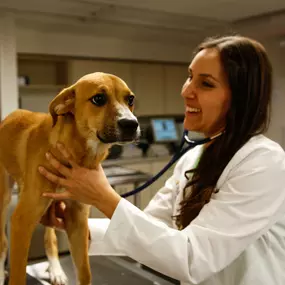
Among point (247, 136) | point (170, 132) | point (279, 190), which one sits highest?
point (247, 136)

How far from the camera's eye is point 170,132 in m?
5.00

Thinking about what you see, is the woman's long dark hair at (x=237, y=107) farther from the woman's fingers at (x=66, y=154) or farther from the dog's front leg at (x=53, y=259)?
the dog's front leg at (x=53, y=259)

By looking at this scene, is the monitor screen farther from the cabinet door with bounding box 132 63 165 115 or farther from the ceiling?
the ceiling

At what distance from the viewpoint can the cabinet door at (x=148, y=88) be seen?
480 centimetres

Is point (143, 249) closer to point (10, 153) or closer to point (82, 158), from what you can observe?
point (82, 158)

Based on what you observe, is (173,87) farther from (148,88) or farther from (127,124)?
(127,124)

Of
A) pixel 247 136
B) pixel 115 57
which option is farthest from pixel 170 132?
pixel 247 136

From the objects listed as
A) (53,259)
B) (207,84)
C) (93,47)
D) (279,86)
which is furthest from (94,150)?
Answer: (279,86)

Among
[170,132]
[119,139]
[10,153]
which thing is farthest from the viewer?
[170,132]

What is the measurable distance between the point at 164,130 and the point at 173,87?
592 millimetres

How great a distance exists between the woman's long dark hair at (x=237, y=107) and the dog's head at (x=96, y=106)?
0.33 meters

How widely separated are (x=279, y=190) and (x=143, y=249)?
0.39 m

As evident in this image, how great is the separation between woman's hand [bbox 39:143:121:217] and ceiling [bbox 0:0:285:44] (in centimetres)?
237

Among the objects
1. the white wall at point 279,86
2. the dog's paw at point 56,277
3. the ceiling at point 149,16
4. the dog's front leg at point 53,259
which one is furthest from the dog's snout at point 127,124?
the white wall at point 279,86
